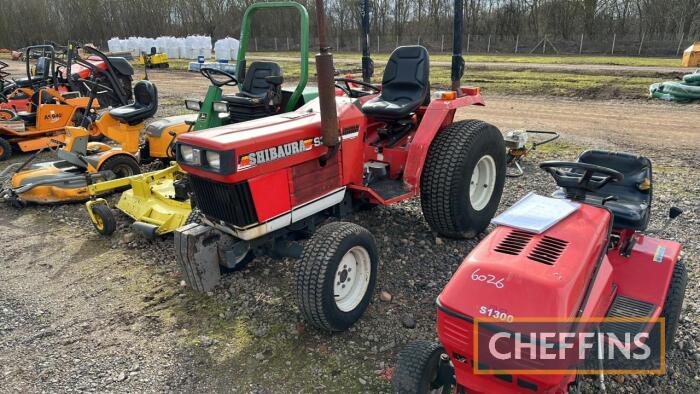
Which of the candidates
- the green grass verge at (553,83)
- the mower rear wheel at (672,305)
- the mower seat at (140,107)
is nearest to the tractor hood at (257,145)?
the mower rear wheel at (672,305)

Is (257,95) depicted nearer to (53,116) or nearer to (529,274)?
(529,274)

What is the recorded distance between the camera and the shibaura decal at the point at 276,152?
292 centimetres

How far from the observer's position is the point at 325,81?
9.70 ft

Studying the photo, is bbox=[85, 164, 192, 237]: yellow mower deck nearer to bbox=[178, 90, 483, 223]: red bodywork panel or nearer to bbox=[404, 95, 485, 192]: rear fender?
bbox=[178, 90, 483, 223]: red bodywork panel

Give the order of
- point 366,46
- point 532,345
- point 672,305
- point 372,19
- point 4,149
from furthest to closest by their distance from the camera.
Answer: point 372,19, point 4,149, point 366,46, point 672,305, point 532,345

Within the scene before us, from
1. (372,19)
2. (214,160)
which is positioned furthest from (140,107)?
(372,19)

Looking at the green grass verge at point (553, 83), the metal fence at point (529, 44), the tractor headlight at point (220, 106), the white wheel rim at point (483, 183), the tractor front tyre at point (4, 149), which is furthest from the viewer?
the metal fence at point (529, 44)

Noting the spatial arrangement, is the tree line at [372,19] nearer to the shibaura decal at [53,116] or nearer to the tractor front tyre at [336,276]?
the shibaura decal at [53,116]

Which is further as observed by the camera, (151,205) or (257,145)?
(151,205)

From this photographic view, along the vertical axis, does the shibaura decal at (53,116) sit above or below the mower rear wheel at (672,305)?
above

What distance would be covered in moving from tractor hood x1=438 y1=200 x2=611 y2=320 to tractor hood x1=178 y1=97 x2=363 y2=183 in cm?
143

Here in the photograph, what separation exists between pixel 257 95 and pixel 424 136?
159 cm

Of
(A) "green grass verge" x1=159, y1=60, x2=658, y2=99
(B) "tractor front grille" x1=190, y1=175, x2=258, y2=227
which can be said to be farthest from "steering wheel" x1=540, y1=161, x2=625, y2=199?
(A) "green grass verge" x1=159, y1=60, x2=658, y2=99

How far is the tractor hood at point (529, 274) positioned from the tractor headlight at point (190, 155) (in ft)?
5.72
